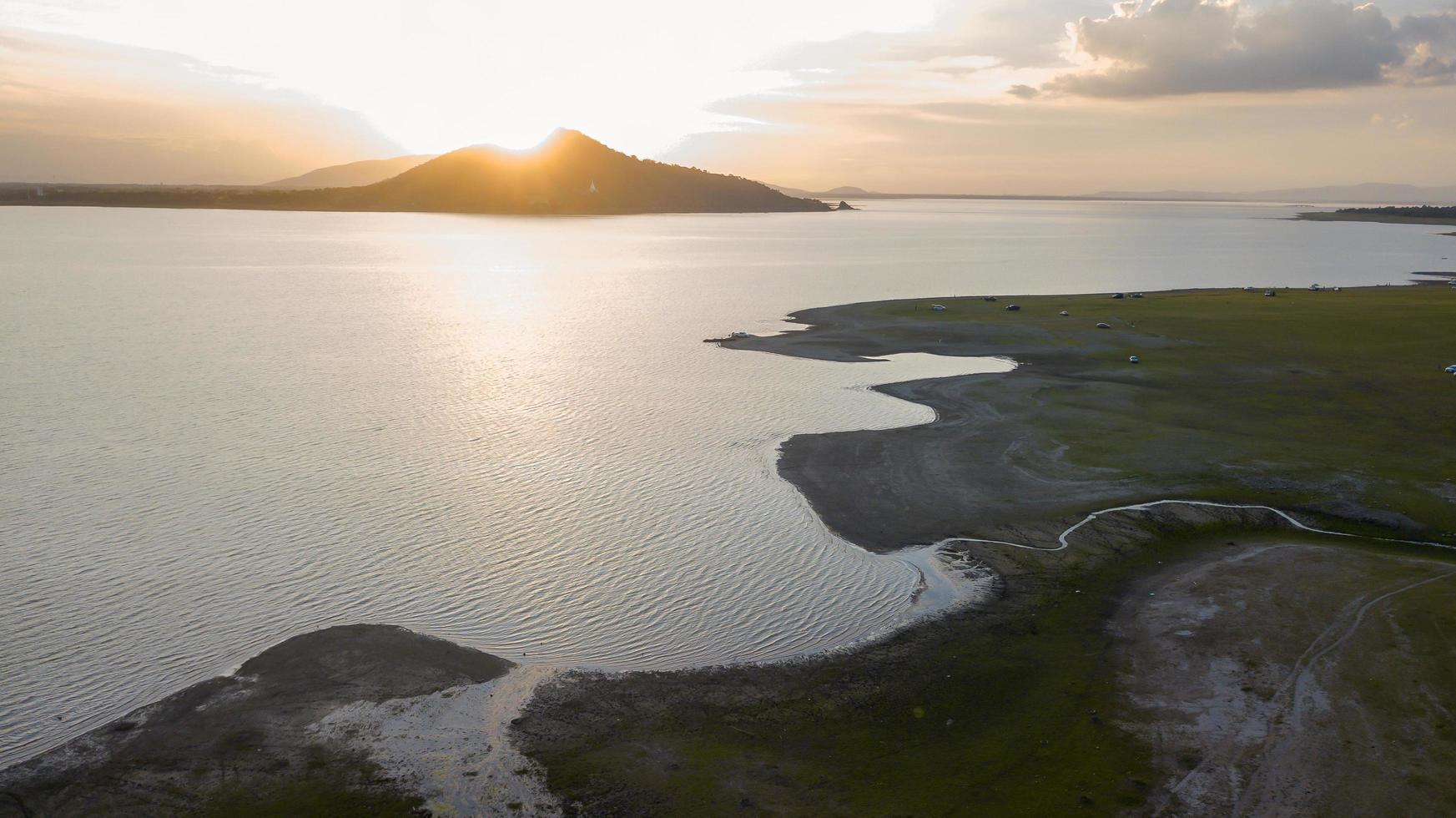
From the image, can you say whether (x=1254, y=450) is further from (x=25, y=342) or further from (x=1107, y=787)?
(x=25, y=342)

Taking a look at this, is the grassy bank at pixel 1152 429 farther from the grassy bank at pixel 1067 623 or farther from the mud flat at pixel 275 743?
the mud flat at pixel 275 743

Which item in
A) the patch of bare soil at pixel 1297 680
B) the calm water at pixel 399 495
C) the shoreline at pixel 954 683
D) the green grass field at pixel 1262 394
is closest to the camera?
the patch of bare soil at pixel 1297 680

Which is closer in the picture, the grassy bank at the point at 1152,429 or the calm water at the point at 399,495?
the calm water at the point at 399,495

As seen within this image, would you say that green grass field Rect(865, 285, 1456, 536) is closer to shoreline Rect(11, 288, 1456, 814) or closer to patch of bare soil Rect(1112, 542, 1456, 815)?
shoreline Rect(11, 288, 1456, 814)

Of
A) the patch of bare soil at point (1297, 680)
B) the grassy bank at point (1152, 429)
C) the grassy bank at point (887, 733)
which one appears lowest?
the grassy bank at point (887, 733)

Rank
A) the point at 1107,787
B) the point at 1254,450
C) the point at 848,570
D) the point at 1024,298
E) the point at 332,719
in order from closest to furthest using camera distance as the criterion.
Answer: the point at 1107,787 < the point at 332,719 < the point at 848,570 < the point at 1254,450 < the point at 1024,298

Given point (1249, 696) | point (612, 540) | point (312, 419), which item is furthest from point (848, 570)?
point (312, 419)

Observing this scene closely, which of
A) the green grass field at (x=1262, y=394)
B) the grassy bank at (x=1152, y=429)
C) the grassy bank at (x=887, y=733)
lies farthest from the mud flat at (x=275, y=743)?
the green grass field at (x=1262, y=394)

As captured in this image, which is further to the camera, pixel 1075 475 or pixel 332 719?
pixel 1075 475

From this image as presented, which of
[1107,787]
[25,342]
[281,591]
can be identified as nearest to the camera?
[1107,787]

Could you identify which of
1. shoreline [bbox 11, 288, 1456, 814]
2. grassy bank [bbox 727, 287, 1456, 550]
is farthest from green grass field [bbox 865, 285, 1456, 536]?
shoreline [bbox 11, 288, 1456, 814]

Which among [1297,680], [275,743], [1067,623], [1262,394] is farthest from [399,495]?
[1262,394]
